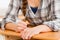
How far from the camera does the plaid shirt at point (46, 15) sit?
111cm

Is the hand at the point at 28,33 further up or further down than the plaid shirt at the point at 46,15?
further down

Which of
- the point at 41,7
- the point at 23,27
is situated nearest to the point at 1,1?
the point at 41,7

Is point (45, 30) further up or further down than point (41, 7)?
further down

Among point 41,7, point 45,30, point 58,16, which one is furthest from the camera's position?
point 41,7

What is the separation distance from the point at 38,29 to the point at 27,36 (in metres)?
0.09

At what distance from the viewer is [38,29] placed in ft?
3.44

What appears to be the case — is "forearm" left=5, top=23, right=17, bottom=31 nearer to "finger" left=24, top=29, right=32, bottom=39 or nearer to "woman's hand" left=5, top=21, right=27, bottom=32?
"woman's hand" left=5, top=21, right=27, bottom=32

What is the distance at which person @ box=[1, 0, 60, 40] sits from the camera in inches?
41.4

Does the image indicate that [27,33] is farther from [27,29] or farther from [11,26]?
[11,26]

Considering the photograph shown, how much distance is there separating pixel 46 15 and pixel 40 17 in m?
0.05

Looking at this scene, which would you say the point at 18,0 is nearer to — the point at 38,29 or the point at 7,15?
the point at 7,15

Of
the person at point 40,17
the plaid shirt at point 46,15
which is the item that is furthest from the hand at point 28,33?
the plaid shirt at point 46,15

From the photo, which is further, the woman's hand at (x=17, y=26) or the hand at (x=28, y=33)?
the woman's hand at (x=17, y=26)

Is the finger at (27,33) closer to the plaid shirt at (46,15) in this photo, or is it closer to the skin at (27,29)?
the skin at (27,29)
